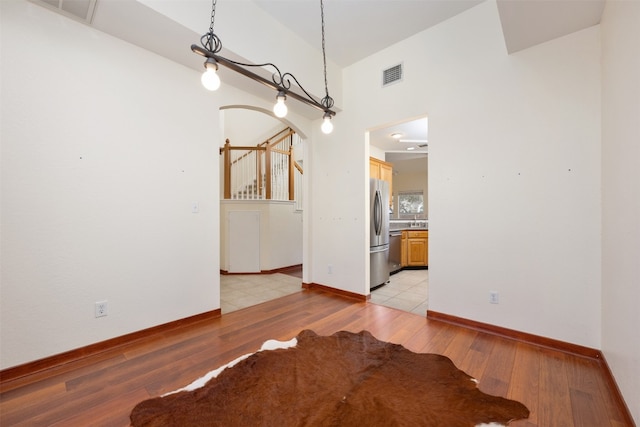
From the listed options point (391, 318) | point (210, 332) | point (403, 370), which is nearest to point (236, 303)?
point (210, 332)

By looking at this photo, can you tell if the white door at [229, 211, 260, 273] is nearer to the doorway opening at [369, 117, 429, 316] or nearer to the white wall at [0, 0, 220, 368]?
the white wall at [0, 0, 220, 368]

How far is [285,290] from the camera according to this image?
4.11 m

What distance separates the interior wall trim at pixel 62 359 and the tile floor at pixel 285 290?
85cm

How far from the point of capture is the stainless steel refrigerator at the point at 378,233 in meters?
4.04

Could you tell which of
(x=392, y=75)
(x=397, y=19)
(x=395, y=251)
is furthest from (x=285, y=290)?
(x=397, y=19)

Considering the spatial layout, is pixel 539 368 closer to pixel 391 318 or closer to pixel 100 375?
pixel 391 318

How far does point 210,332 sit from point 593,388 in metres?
3.11

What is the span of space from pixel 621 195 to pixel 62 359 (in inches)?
164

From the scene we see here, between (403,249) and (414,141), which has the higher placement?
(414,141)

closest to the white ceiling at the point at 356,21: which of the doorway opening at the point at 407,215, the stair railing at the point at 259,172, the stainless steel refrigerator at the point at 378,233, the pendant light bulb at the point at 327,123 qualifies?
the doorway opening at the point at 407,215

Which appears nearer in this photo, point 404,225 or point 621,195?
point 621,195

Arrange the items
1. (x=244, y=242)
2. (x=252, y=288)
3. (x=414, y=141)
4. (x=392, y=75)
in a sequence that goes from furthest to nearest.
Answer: (x=244, y=242) → (x=414, y=141) → (x=252, y=288) → (x=392, y=75)

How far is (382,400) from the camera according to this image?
1.60 m

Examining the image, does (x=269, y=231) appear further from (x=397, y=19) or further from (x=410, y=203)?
(x=410, y=203)
